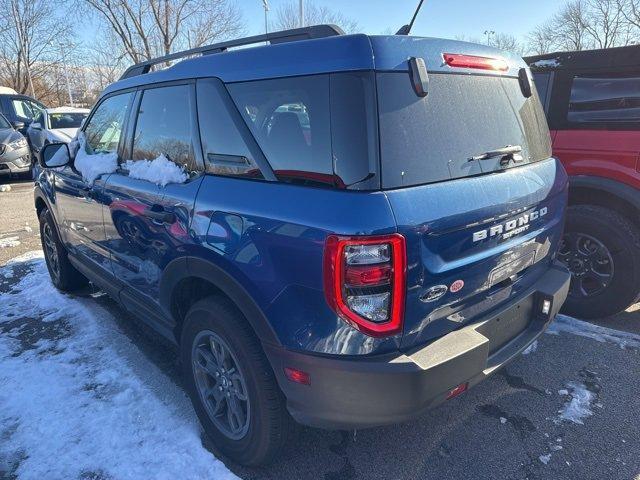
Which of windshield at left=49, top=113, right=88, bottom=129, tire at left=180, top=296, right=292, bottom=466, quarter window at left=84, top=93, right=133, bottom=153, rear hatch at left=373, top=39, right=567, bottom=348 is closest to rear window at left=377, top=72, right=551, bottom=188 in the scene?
rear hatch at left=373, top=39, right=567, bottom=348

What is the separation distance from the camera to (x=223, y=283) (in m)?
2.08

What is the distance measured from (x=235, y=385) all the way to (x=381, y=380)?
84cm

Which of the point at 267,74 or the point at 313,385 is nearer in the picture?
the point at 313,385

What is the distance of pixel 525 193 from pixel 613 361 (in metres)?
1.79

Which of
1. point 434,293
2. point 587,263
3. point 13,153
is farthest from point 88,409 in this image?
point 13,153

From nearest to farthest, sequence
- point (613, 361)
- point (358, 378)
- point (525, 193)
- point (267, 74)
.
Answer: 1. point (358, 378)
2. point (267, 74)
3. point (525, 193)
4. point (613, 361)

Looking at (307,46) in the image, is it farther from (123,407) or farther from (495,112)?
(123,407)

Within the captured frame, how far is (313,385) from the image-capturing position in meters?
1.84

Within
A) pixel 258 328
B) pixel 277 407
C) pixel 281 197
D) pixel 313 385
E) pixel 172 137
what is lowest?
pixel 277 407

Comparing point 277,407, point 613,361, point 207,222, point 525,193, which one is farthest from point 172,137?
point 613,361

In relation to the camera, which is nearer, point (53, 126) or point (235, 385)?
point (235, 385)

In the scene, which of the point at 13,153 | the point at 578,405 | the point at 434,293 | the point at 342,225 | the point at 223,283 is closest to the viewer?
the point at 342,225

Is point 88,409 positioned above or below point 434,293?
below

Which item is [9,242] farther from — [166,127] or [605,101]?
[605,101]
